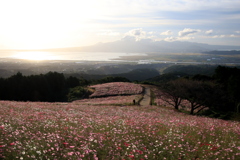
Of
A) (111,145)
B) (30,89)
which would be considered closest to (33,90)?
(30,89)

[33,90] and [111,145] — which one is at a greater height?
[111,145]

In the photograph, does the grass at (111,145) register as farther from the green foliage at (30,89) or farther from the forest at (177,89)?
the green foliage at (30,89)

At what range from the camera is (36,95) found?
168 feet

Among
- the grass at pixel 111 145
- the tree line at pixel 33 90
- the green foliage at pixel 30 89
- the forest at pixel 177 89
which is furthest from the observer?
the green foliage at pixel 30 89

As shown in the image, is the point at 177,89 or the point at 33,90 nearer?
the point at 177,89

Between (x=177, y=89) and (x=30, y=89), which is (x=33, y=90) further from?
(x=177, y=89)

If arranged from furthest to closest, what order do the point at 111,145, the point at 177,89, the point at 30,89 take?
1. the point at 30,89
2. the point at 177,89
3. the point at 111,145

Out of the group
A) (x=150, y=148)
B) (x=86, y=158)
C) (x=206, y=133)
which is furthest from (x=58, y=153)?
(x=206, y=133)

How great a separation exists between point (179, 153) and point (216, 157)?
1.56 m

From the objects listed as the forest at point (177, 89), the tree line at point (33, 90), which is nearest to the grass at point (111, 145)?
the forest at point (177, 89)

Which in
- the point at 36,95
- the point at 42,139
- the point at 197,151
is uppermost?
the point at 42,139

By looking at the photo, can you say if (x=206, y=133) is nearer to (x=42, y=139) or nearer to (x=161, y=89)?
(x=42, y=139)

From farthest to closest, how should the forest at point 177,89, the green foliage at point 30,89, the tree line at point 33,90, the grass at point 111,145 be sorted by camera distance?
the green foliage at point 30,89 → the tree line at point 33,90 → the forest at point 177,89 → the grass at point 111,145

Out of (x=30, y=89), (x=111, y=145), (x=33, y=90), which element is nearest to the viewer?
(x=111, y=145)
